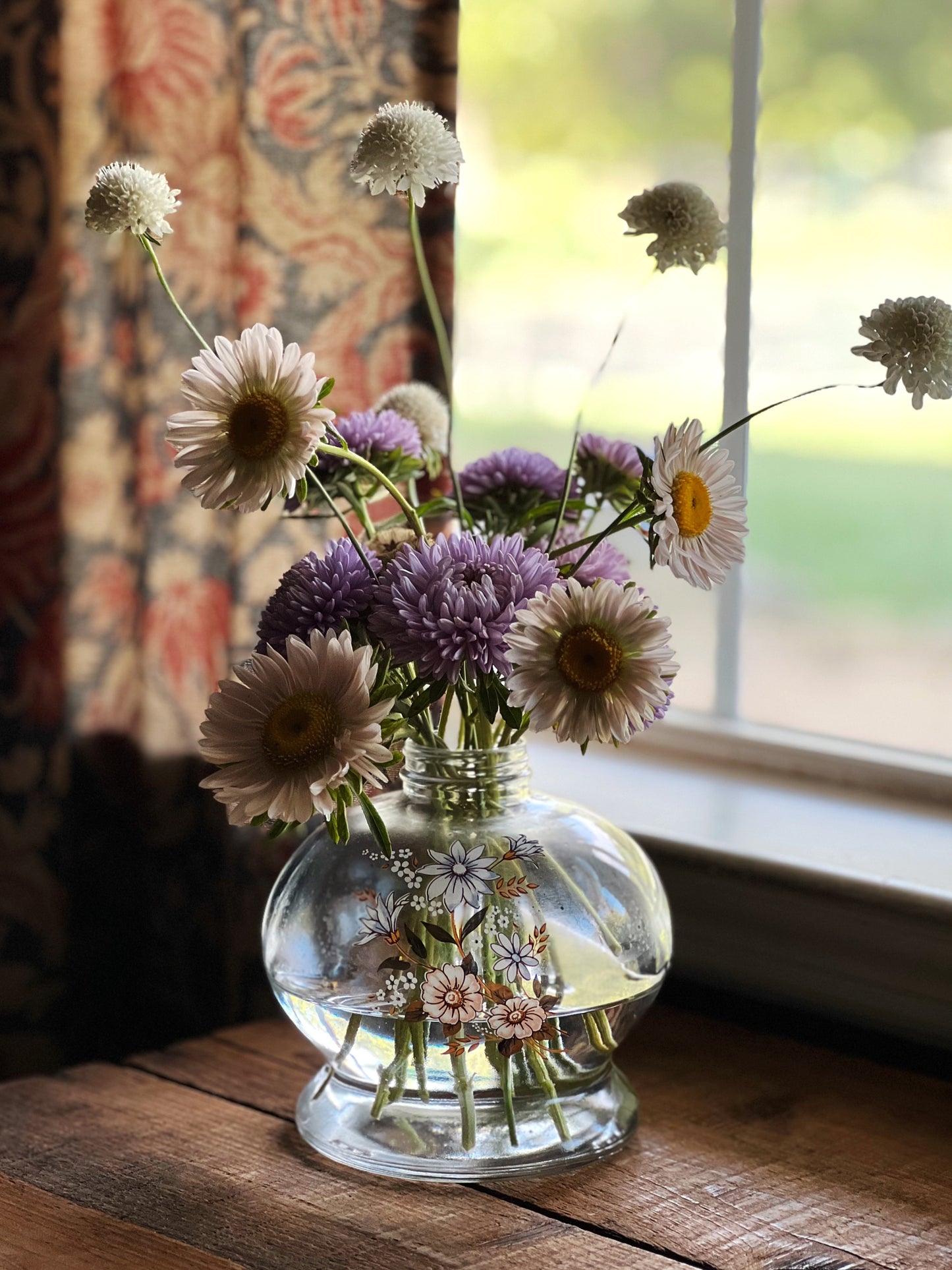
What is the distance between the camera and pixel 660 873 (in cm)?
111

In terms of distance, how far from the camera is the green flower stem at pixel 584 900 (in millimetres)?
815

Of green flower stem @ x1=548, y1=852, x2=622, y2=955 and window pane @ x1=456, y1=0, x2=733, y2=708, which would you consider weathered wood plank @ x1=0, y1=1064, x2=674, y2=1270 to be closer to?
green flower stem @ x1=548, y1=852, x2=622, y2=955

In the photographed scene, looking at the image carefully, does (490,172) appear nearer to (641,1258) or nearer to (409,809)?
(409,809)

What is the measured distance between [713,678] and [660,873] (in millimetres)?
294

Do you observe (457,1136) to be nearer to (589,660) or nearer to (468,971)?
(468,971)

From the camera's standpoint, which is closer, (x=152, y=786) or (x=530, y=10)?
(x=152, y=786)

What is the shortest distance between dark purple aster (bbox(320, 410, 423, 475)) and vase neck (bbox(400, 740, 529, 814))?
168mm

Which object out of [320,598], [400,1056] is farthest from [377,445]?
[400,1056]

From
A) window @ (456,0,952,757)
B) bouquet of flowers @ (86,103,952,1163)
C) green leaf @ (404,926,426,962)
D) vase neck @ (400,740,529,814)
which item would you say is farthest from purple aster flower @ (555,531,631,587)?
window @ (456,0,952,757)

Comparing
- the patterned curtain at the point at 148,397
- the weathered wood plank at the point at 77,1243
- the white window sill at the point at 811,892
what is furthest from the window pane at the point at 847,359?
the weathered wood plank at the point at 77,1243

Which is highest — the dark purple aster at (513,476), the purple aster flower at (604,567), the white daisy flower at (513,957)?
the dark purple aster at (513,476)

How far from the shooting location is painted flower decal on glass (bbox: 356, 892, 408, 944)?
0.79 meters

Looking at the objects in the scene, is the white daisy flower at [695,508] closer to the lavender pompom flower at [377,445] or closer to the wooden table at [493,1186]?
the lavender pompom flower at [377,445]

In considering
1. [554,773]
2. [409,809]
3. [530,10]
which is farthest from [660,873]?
[530,10]
